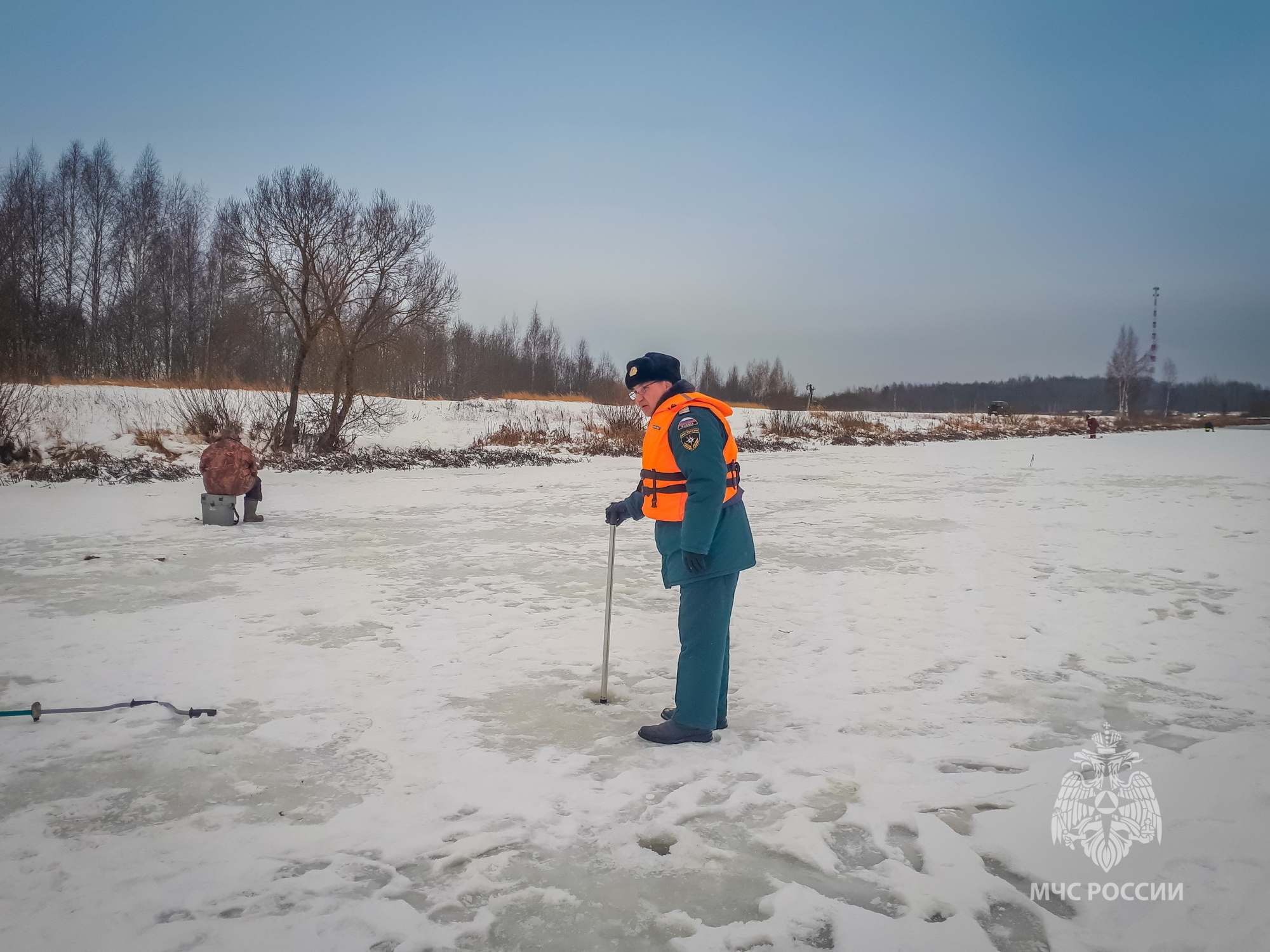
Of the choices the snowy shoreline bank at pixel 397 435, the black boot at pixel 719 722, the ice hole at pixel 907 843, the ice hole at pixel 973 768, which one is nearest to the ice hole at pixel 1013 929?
the ice hole at pixel 907 843

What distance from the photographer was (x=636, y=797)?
11.0 feet

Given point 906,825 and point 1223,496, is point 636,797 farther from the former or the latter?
point 1223,496

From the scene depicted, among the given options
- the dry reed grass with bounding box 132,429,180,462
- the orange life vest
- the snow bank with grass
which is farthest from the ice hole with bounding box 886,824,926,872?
the dry reed grass with bounding box 132,429,180,462

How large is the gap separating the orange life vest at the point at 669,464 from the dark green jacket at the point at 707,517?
47mm

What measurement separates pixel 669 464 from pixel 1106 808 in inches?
96.8

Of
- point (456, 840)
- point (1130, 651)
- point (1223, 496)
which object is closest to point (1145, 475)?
point (1223, 496)

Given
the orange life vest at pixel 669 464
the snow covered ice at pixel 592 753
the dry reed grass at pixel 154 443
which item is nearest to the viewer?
the snow covered ice at pixel 592 753

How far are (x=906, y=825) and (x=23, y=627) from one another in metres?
6.15

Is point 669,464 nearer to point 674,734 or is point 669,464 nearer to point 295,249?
point 674,734

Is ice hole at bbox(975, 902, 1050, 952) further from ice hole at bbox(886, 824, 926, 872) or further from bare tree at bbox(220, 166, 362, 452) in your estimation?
bare tree at bbox(220, 166, 362, 452)

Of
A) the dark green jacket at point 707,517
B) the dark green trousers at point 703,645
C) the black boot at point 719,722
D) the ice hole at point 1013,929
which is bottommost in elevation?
the ice hole at point 1013,929

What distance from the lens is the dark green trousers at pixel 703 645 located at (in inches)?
150

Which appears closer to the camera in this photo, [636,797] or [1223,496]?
[636,797]

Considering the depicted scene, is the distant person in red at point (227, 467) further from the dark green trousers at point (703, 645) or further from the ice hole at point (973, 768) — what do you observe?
the ice hole at point (973, 768)
